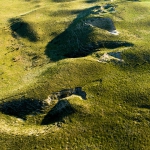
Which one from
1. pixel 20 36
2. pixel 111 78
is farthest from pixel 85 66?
pixel 20 36

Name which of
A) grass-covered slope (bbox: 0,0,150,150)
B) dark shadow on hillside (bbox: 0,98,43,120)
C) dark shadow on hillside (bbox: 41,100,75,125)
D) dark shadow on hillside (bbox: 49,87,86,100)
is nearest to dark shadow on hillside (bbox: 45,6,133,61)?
grass-covered slope (bbox: 0,0,150,150)

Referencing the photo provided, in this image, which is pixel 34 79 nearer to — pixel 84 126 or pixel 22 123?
pixel 22 123

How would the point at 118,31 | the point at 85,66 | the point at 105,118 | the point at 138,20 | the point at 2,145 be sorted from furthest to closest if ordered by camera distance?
the point at 138,20
the point at 118,31
the point at 85,66
the point at 105,118
the point at 2,145

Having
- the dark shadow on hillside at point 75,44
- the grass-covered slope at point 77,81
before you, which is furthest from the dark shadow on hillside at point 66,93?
the dark shadow on hillside at point 75,44

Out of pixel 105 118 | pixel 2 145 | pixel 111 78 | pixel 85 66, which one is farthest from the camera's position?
pixel 85 66

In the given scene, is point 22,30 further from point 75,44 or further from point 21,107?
point 21,107

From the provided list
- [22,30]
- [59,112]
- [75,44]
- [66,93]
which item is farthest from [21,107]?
[22,30]

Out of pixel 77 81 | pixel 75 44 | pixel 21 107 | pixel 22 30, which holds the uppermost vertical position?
pixel 22 30
